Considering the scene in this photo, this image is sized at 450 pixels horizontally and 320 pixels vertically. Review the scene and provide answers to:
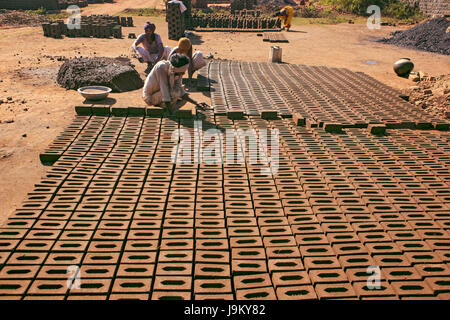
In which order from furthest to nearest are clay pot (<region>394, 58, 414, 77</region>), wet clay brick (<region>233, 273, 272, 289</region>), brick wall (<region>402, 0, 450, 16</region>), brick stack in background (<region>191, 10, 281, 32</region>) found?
1. brick wall (<region>402, 0, 450, 16</region>)
2. brick stack in background (<region>191, 10, 281, 32</region>)
3. clay pot (<region>394, 58, 414, 77</region>)
4. wet clay brick (<region>233, 273, 272, 289</region>)

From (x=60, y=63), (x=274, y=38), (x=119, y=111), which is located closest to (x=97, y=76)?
(x=119, y=111)

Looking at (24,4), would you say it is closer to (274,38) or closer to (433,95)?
(274,38)

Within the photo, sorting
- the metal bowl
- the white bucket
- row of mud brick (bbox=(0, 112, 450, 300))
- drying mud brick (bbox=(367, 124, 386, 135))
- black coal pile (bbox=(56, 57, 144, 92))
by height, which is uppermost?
the white bucket

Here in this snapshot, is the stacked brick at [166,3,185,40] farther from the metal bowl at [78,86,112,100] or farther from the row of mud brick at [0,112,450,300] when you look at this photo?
the row of mud brick at [0,112,450,300]

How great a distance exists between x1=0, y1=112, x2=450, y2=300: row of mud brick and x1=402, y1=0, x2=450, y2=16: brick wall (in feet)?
78.2

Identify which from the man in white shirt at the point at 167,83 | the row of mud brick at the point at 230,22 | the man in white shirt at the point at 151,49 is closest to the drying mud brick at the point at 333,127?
the man in white shirt at the point at 167,83

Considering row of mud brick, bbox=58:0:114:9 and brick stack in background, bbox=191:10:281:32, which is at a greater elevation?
row of mud brick, bbox=58:0:114:9

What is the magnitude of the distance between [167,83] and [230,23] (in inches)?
666

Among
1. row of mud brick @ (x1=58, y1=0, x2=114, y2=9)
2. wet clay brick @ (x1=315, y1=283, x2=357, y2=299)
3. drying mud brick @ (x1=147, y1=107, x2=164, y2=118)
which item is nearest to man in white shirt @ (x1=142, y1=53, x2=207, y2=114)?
drying mud brick @ (x1=147, y1=107, x2=164, y2=118)

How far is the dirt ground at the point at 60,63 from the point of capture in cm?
545

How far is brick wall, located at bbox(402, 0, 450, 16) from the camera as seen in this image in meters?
23.2

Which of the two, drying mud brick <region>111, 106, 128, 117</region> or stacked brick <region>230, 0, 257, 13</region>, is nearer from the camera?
drying mud brick <region>111, 106, 128, 117</region>

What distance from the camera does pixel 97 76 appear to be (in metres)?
8.75
